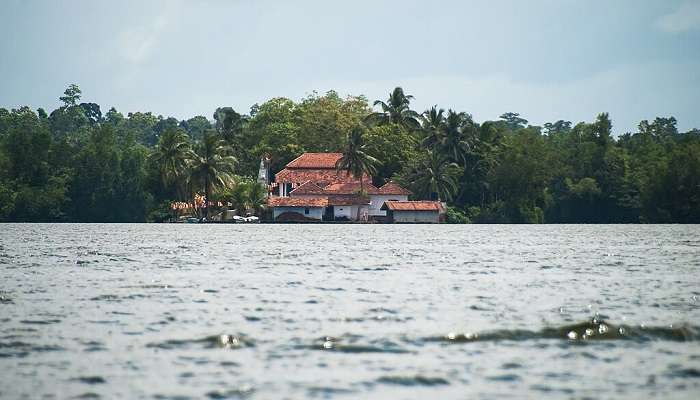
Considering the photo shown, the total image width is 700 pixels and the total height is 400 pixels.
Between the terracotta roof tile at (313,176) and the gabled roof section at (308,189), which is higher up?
the terracotta roof tile at (313,176)

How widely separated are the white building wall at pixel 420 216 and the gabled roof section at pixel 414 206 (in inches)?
36.6

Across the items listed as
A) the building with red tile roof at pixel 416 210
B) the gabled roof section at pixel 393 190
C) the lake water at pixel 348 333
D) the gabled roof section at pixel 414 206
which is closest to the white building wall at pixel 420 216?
the building with red tile roof at pixel 416 210

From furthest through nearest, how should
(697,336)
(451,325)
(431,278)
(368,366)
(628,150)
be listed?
(628,150) < (431,278) < (451,325) < (697,336) < (368,366)

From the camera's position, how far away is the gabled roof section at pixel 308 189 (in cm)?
13212

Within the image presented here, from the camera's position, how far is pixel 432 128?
5586 inches

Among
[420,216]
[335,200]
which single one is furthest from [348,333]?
[335,200]

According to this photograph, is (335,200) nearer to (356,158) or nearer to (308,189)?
(308,189)

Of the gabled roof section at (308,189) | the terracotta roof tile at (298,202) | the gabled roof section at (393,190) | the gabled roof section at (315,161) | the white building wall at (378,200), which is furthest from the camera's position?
the gabled roof section at (315,161)

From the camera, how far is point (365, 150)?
133750 mm

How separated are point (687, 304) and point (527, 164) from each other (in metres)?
106

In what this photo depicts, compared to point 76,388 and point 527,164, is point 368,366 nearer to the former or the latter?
point 76,388

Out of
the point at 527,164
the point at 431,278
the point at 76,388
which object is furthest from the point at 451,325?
the point at 527,164

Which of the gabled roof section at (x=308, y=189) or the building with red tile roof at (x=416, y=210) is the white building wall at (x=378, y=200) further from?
the gabled roof section at (x=308, y=189)

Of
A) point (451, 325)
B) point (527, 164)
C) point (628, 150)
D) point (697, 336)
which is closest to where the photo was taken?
point (697, 336)
